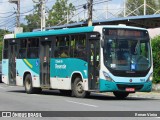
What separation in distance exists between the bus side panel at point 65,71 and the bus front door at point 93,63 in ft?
0.98

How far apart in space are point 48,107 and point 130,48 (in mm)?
5540

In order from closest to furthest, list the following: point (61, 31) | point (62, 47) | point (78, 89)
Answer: point (78, 89), point (62, 47), point (61, 31)

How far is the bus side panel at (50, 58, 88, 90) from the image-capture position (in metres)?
21.6

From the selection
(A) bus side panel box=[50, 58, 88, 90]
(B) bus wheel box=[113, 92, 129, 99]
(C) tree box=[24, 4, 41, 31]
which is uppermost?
(C) tree box=[24, 4, 41, 31]

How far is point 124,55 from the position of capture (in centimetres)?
2059

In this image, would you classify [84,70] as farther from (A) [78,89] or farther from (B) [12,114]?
(B) [12,114]

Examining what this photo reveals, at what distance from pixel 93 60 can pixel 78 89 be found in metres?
1.86

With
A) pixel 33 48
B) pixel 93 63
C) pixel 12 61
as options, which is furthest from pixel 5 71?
pixel 93 63

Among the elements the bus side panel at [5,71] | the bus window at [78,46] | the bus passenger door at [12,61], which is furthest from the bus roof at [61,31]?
the bus side panel at [5,71]

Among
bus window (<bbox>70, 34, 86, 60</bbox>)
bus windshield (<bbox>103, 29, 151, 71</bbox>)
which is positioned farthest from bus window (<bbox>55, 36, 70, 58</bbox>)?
bus windshield (<bbox>103, 29, 151, 71</bbox>)

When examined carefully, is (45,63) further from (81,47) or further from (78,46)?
(81,47)

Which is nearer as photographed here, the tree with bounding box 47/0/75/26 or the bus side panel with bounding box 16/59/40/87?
the bus side panel with bounding box 16/59/40/87

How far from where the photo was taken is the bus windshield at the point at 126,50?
20484mm

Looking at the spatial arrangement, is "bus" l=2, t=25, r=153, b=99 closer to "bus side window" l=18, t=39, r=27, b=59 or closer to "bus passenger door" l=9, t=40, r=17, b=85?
"bus side window" l=18, t=39, r=27, b=59
